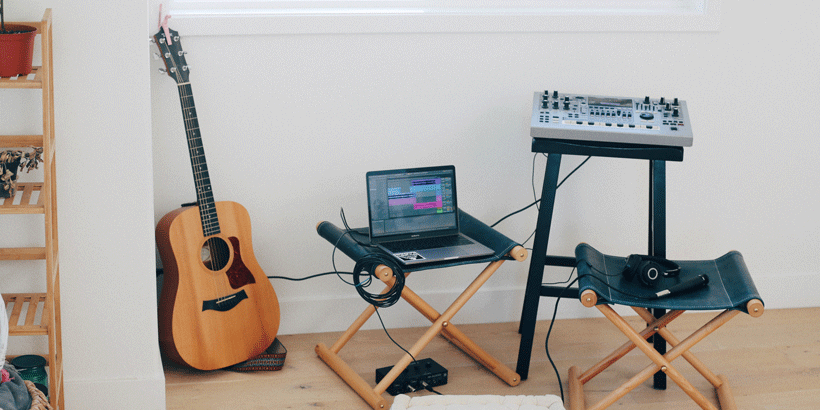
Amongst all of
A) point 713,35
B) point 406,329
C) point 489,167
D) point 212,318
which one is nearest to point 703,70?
point 713,35

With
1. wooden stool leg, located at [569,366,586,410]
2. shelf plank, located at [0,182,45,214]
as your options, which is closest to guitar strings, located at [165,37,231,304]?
shelf plank, located at [0,182,45,214]

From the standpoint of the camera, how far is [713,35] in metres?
2.99

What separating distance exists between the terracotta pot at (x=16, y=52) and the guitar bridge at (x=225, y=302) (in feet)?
3.17

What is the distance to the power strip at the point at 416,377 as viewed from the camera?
2625mm

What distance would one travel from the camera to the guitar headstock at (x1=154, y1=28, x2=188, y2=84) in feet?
8.51

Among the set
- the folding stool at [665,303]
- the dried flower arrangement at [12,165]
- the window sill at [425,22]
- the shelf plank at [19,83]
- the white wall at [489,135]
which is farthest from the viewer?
the white wall at [489,135]

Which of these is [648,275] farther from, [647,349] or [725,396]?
[725,396]

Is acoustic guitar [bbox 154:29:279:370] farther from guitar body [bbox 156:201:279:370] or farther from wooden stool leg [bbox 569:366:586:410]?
wooden stool leg [bbox 569:366:586:410]

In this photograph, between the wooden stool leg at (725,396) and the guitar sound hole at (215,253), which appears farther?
the guitar sound hole at (215,253)

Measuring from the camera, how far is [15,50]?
6.42 feet

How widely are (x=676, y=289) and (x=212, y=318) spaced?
1.49 metres

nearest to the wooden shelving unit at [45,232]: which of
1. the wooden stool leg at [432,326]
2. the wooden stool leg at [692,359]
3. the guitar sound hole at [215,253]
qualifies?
the guitar sound hole at [215,253]

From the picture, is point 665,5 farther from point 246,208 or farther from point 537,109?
point 246,208

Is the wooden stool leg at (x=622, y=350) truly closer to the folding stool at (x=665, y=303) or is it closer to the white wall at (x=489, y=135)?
the folding stool at (x=665, y=303)
